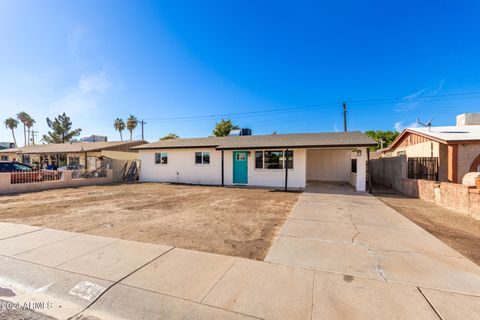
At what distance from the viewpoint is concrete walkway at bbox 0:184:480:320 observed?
2.45 metres

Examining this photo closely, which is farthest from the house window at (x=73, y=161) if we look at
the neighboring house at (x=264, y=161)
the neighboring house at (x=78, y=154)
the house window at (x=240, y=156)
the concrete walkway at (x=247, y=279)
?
the concrete walkway at (x=247, y=279)

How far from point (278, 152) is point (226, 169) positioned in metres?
3.94

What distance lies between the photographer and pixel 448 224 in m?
5.77

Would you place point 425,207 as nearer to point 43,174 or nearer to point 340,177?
point 340,177

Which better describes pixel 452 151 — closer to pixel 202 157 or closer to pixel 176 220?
pixel 176 220

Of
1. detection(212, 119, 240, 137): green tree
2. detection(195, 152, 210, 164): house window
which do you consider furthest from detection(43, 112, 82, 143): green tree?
detection(195, 152, 210, 164): house window

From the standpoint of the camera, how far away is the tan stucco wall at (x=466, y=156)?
34.4 feet

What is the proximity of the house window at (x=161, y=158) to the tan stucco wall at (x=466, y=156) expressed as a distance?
1864 cm

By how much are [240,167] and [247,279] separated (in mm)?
11383

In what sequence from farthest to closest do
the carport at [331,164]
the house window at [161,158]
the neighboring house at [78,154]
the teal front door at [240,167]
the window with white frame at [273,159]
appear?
1. the neighboring house at [78,154]
2. the house window at [161,158]
3. the carport at [331,164]
4. the teal front door at [240,167]
5. the window with white frame at [273,159]

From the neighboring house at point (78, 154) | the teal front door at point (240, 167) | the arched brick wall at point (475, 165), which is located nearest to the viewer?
the arched brick wall at point (475, 165)

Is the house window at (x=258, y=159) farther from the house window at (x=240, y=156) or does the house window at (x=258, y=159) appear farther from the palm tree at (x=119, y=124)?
the palm tree at (x=119, y=124)

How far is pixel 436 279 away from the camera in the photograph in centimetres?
305

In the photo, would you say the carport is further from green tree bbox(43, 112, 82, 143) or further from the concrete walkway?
green tree bbox(43, 112, 82, 143)
